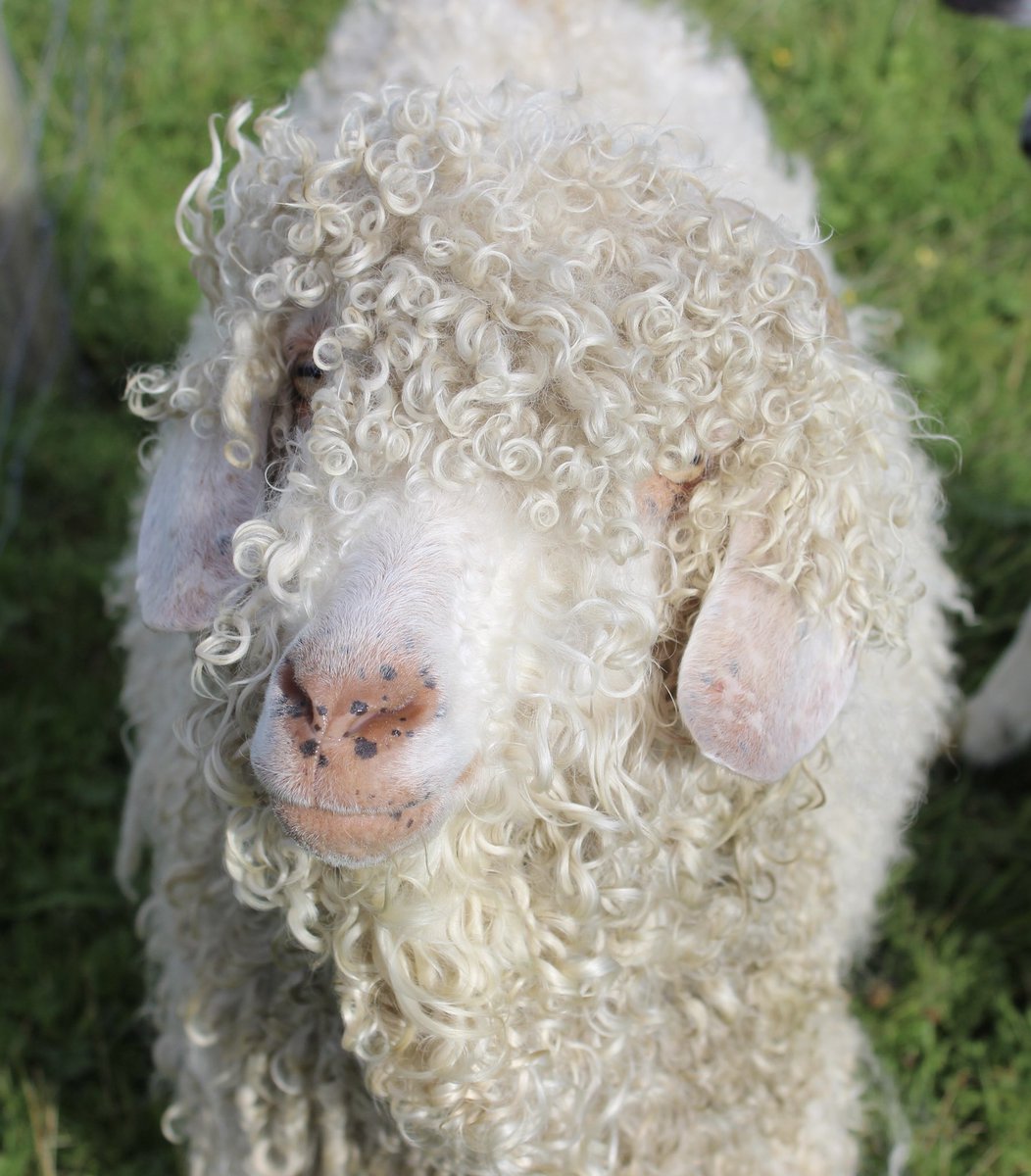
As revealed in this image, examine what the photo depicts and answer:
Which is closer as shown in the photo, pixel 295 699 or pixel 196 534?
pixel 295 699

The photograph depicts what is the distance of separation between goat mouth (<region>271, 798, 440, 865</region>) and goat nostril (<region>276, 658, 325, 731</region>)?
0.32ft

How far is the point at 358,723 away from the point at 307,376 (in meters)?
0.48

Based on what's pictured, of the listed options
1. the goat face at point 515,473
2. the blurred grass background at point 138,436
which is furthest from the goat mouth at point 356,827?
the blurred grass background at point 138,436

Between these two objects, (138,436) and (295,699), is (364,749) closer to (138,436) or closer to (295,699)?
(295,699)

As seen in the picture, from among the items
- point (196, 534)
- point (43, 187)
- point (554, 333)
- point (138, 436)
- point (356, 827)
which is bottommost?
point (138, 436)

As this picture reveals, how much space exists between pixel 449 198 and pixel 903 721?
3.99 ft

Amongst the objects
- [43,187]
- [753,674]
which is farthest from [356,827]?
[43,187]

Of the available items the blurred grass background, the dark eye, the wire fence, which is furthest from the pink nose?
the wire fence

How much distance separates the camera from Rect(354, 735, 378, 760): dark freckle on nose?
52.6 inches

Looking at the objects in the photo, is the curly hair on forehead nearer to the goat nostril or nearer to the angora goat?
the angora goat

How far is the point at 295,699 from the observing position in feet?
4.48

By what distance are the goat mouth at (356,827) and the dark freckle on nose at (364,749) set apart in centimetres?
6

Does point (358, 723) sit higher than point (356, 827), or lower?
higher

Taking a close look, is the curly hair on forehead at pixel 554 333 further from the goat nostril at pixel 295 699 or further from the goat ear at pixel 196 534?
the goat nostril at pixel 295 699
